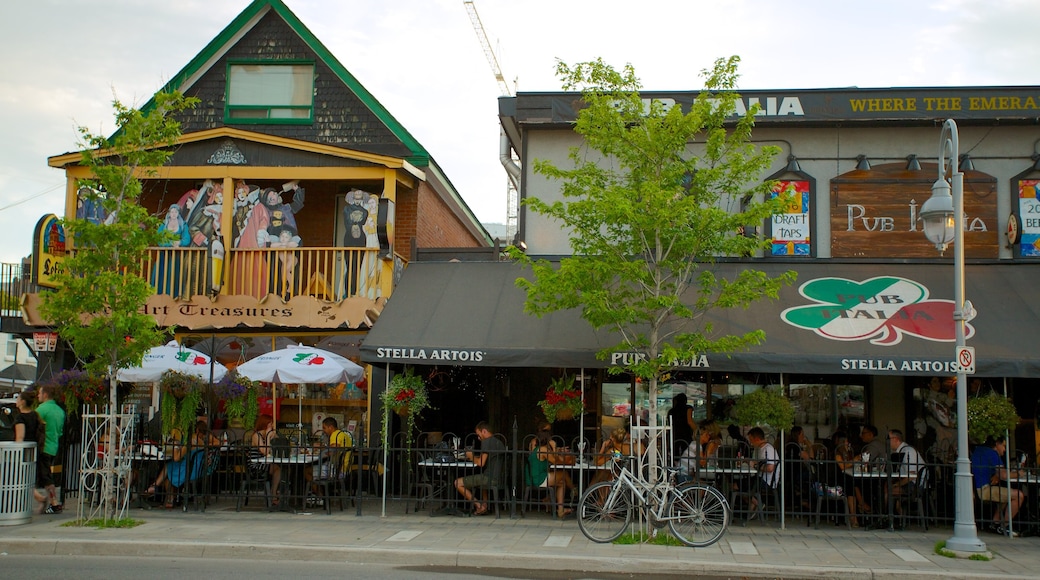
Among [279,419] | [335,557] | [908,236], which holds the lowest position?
[335,557]

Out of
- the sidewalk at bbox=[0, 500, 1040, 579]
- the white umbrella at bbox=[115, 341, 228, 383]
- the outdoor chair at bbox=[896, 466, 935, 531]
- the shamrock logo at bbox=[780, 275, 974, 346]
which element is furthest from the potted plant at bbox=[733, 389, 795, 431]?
the white umbrella at bbox=[115, 341, 228, 383]

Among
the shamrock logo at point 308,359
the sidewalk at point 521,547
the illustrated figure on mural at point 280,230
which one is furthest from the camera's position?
the illustrated figure on mural at point 280,230

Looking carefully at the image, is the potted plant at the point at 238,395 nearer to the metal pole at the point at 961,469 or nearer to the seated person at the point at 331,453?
the seated person at the point at 331,453

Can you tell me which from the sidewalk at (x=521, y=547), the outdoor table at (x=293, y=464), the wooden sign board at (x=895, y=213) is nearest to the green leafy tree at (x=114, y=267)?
the sidewalk at (x=521, y=547)

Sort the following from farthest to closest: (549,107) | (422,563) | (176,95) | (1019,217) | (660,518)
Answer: (549,107), (1019,217), (176,95), (660,518), (422,563)

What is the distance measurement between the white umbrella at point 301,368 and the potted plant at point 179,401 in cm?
79

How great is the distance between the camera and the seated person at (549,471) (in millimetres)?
12547

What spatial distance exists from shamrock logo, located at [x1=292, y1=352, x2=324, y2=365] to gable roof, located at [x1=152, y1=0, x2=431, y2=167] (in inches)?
176

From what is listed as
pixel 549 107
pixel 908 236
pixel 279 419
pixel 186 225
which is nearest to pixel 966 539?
pixel 908 236

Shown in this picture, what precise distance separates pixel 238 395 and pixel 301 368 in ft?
4.66

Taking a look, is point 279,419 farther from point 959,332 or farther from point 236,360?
point 959,332

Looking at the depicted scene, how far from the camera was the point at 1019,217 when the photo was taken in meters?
14.4

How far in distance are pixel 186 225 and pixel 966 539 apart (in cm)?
1367

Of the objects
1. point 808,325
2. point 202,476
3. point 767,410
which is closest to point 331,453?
point 202,476
